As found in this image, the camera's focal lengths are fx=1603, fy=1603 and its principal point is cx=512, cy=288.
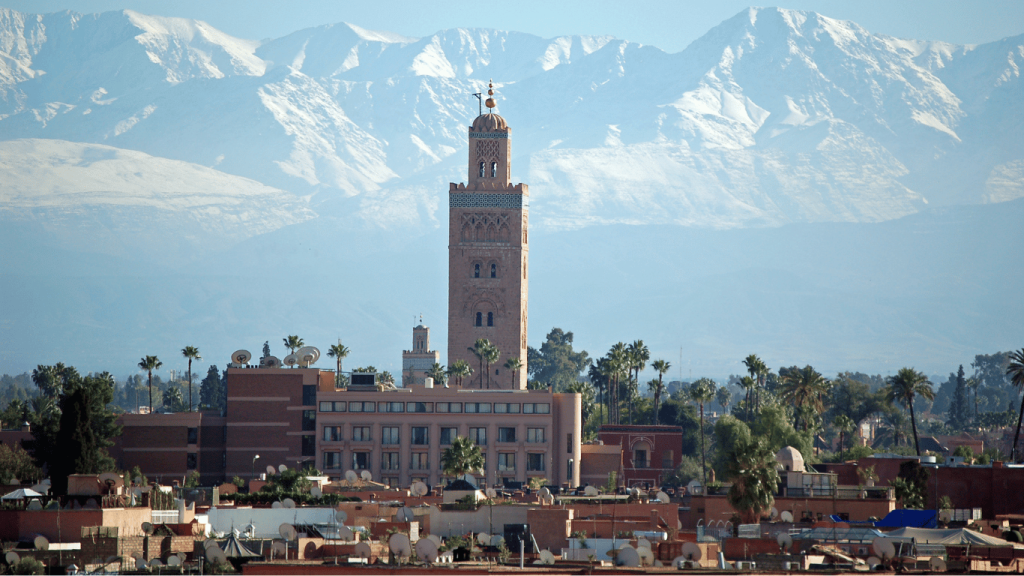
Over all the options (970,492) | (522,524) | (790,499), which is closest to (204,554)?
(522,524)

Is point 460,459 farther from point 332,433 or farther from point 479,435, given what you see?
point 332,433

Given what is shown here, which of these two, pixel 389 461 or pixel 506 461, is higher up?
pixel 506 461

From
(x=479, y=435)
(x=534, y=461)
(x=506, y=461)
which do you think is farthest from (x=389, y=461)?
(x=534, y=461)

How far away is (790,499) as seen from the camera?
84938 millimetres

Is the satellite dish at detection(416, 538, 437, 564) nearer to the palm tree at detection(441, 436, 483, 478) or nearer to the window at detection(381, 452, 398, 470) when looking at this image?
the palm tree at detection(441, 436, 483, 478)

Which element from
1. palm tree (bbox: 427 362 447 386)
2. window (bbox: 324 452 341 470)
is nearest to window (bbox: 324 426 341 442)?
window (bbox: 324 452 341 470)

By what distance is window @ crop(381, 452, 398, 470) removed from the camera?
129 meters

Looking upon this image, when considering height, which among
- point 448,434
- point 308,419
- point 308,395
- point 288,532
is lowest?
point 288,532

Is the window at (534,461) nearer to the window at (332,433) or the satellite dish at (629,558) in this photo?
the window at (332,433)

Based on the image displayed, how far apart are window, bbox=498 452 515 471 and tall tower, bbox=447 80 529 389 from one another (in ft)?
88.3

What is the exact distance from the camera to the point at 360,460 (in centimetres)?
12925

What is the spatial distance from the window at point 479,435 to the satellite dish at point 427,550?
78.4 metres

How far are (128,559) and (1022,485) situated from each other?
55.5 metres

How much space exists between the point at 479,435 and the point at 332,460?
12.1m
